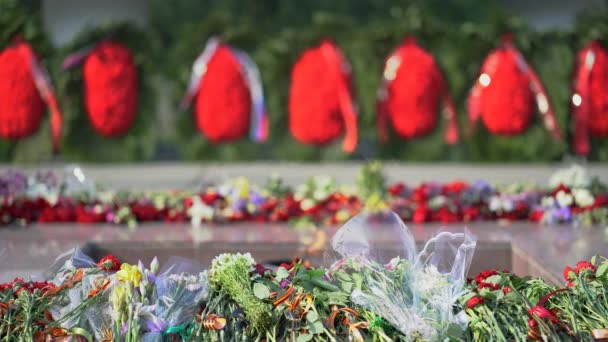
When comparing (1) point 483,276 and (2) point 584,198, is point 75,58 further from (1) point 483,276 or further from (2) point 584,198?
(1) point 483,276

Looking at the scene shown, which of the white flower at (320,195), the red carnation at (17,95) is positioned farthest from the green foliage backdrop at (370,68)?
the white flower at (320,195)

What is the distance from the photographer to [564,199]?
13.0 ft

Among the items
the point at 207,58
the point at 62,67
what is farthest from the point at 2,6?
the point at 207,58

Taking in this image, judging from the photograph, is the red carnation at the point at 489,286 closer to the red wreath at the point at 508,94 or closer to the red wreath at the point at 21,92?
the red wreath at the point at 508,94

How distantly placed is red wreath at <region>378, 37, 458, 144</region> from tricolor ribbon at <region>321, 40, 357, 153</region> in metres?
0.24

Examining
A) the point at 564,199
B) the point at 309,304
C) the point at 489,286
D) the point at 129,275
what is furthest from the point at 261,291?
the point at 564,199

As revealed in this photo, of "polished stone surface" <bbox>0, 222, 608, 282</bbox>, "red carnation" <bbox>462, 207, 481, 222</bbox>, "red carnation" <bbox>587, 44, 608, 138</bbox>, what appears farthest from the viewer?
"red carnation" <bbox>587, 44, 608, 138</bbox>

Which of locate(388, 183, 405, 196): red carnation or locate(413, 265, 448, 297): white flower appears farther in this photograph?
locate(388, 183, 405, 196): red carnation

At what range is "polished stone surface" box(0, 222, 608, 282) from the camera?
10.5 ft

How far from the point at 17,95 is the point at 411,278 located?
4.88 meters

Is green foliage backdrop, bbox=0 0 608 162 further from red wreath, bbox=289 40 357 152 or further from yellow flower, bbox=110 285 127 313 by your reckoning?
yellow flower, bbox=110 285 127 313

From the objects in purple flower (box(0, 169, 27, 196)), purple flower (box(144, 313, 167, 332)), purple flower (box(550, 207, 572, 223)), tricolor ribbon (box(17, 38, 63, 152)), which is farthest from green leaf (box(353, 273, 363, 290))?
tricolor ribbon (box(17, 38, 63, 152))

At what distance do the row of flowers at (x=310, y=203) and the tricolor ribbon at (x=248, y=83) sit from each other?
202 centimetres

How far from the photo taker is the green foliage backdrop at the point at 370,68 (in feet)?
19.7
